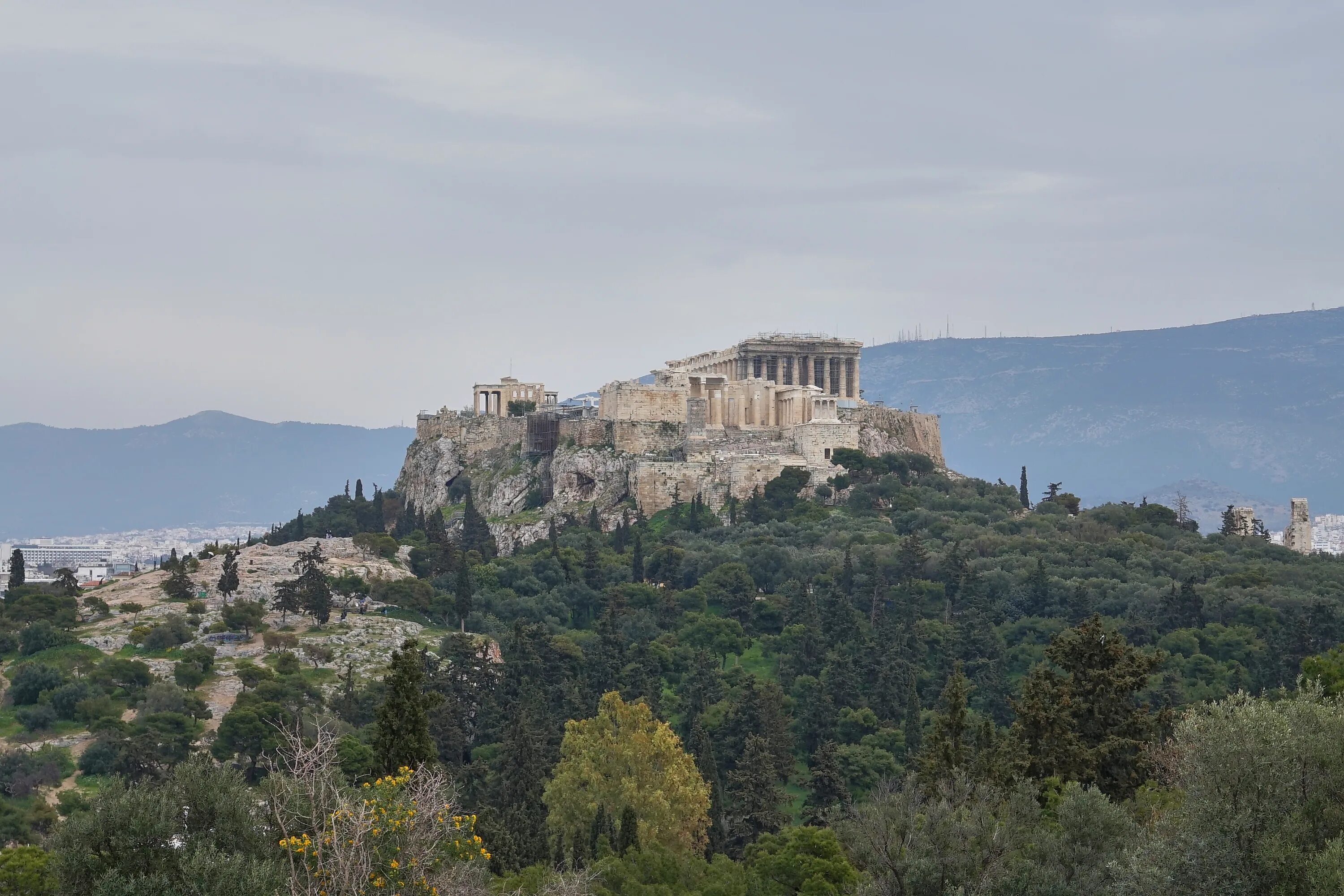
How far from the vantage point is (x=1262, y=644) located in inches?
2931

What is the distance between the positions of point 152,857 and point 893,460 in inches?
3307

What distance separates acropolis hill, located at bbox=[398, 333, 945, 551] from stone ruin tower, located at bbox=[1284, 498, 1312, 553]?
2457 cm

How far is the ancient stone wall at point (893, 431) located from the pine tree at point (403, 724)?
230 ft

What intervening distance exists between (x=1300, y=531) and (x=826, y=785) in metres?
57.2

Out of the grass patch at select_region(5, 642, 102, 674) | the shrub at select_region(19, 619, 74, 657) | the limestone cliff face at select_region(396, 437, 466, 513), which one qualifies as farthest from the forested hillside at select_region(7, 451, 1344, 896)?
the limestone cliff face at select_region(396, 437, 466, 513)

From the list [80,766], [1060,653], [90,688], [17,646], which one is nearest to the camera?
[1060,653]

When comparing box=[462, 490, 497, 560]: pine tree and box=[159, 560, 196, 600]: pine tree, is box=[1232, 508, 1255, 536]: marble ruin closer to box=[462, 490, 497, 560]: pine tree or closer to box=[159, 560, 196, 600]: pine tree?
box=[462, 490, 497, 560]: pine tree

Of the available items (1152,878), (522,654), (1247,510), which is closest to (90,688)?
(522,654)

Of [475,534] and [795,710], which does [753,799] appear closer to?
[795,710]

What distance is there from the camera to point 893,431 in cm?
11706

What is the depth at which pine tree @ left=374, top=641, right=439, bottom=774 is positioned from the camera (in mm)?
41531

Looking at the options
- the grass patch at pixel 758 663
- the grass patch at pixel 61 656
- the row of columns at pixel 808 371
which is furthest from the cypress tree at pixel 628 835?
the row of columns at pixel 808 371

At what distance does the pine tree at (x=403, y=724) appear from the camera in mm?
41531

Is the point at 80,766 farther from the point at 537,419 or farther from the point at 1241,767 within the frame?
the point at 537,419
